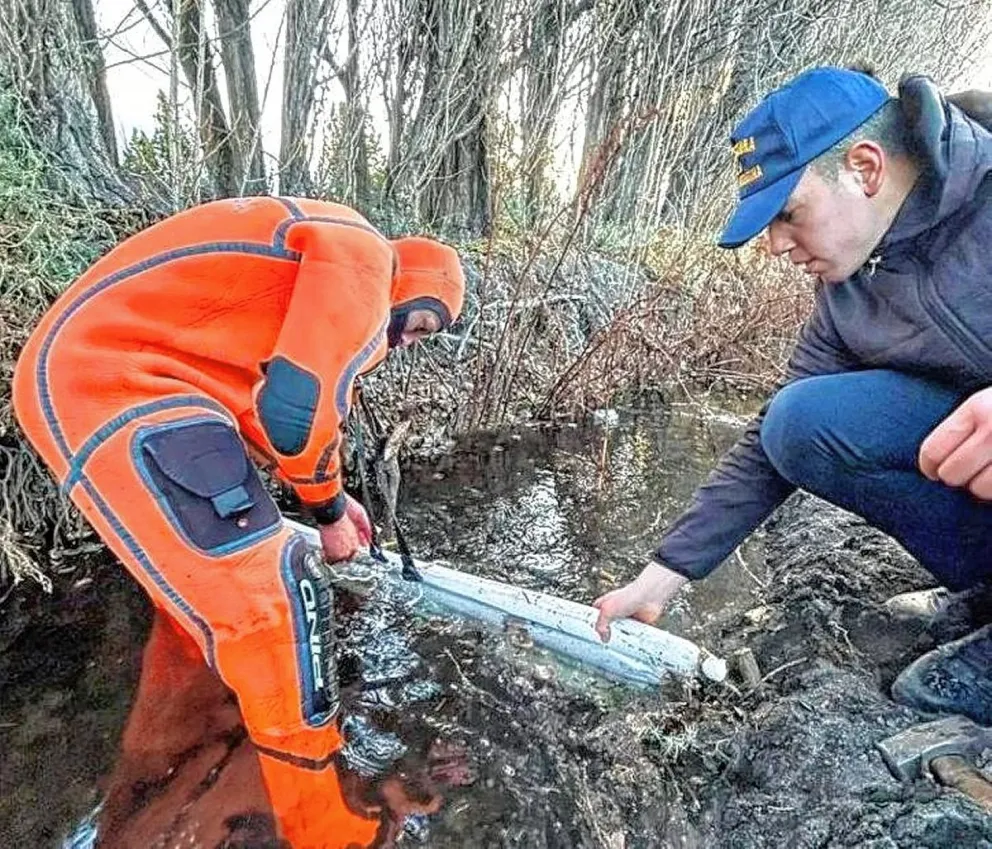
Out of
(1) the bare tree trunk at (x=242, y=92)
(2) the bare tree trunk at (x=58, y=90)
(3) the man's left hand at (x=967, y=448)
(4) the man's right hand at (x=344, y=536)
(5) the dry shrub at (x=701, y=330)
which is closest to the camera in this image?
(3) the man's left hand at (x=967, y=448)

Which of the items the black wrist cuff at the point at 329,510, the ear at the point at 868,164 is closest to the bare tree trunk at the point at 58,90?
the black wrist cuff at the point at 329,510

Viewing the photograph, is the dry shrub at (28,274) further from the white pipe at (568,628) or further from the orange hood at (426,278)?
the orange hood at (426,278)

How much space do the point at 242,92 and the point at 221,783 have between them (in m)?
3.10

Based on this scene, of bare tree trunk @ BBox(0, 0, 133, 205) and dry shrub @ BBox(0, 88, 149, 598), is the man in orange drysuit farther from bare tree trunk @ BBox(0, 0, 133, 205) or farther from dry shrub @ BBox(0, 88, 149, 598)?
bare tree trunk @ BBox(0, 0, 133, 205)

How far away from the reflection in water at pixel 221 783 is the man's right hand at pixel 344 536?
457mm

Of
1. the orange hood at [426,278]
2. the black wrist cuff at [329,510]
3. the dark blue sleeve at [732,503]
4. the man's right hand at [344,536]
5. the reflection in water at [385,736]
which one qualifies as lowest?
the reflection in water at [385,736]

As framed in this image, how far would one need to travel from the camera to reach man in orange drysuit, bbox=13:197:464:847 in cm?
167

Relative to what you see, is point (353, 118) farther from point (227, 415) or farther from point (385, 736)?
point (385, 736)

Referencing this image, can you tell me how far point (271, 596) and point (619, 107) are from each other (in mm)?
3621

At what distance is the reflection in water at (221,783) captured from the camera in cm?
175

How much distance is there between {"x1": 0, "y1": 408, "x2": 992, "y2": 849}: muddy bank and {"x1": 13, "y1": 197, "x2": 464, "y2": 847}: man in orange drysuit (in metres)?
0.40

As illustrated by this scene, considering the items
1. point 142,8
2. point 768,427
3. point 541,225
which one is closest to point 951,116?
point 768,427

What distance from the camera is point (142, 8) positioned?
126 inches

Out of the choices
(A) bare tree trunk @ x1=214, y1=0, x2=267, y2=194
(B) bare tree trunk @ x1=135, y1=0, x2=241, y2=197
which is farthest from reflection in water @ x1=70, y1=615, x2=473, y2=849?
(A) bare tree trunk @ x1=214, y1=0, x2=267, y2=194
